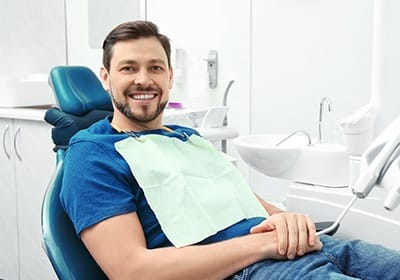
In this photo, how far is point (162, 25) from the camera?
280 centimetres

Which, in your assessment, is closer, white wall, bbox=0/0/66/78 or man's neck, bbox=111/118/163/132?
man's neck, bbox=111/118/163/132

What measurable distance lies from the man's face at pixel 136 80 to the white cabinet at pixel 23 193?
3.27ft

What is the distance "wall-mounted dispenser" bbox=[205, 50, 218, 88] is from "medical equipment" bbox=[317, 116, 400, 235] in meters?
1.86

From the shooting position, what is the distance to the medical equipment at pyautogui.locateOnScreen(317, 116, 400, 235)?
707mm

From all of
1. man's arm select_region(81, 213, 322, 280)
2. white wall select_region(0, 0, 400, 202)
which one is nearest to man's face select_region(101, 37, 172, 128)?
man's arm select_region(81, 213, 322, 280)

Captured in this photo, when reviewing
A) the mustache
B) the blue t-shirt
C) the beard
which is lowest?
the blue t-shirt

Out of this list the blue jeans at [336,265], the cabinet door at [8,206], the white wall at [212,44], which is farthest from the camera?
the white wall at [212,44]

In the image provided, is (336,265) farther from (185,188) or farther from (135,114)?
(135,114)

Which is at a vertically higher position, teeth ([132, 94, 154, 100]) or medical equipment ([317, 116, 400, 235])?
teeth ([132, 94, 154, 100])

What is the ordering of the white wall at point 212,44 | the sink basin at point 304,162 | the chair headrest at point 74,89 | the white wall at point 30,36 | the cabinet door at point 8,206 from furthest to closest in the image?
the white wall at point 30,36 < the white wall at point 212,44 < the cabinet door at point 8,206 < the chair headrest at point 74,89 < the sink basin at point 304,162

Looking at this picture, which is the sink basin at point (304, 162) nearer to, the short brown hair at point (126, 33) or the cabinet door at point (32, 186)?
the short brown hair at point (126, 33)

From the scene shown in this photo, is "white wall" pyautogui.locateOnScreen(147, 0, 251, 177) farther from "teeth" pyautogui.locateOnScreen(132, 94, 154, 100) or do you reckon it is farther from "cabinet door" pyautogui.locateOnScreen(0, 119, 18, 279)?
"teeth" pyautogui.locateOnScreen(132, 94, 154, 100)

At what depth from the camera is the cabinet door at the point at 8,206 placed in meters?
2.33

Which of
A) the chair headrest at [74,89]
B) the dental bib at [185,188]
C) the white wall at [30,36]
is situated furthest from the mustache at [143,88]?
the white wall at [30,36]
